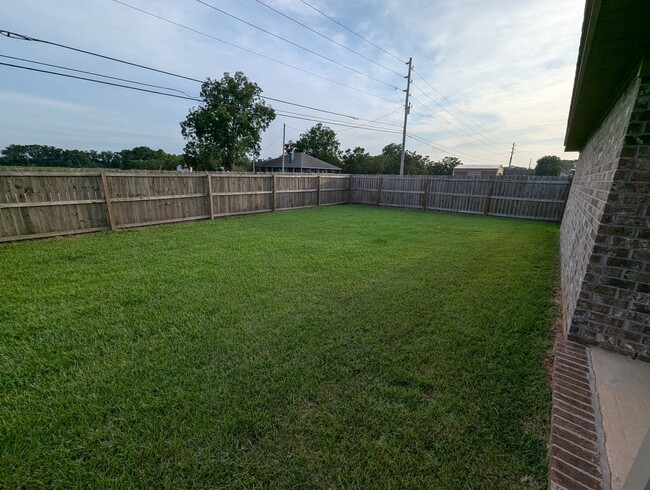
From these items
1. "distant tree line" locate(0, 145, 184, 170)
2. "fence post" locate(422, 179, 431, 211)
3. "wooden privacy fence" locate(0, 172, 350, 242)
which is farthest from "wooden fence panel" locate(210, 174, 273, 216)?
"distant tree line" locate(0, 145, 184, 170)

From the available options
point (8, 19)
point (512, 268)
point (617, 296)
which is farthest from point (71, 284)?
point (8, 19)

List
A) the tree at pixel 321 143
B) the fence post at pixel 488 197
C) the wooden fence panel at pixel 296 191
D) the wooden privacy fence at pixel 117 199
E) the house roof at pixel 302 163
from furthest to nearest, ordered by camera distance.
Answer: the tree at pixel 321 143 < the house roof at pixel 302 163 < the wooden fence panel at pixel 296 191 < the fence post at pixel 488 197 < the wooden privacy fence at pixel 117 199

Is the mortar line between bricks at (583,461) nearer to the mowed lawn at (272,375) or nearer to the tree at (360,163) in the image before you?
the mowed lawn at (272,375)

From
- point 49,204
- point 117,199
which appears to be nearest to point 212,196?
point 117,199

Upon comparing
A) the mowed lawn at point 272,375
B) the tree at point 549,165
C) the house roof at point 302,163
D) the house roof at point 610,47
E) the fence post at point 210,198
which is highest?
the tree at point 549,165

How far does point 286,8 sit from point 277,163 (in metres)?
25.7

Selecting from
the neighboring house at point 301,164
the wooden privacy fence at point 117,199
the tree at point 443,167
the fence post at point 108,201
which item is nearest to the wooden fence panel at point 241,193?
the wooden privacy fence at point 117,199

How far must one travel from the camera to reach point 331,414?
1668mm

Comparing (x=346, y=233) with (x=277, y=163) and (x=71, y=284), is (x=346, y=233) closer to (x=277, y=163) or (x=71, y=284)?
(x=71, y=284)

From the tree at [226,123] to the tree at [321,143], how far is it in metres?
13.6

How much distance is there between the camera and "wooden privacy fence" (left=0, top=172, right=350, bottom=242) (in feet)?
18.0

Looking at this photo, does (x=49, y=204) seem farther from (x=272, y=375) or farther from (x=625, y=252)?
(x=625, y=252)

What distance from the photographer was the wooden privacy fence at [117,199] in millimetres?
5500

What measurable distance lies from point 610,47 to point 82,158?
52.4 m
